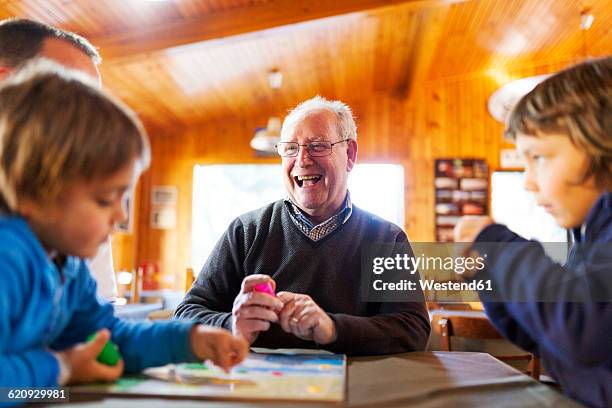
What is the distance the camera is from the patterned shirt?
1503 mm

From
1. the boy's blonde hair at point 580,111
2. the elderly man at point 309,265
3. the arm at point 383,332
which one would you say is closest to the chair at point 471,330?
Answer: the elderly man at point 309,265

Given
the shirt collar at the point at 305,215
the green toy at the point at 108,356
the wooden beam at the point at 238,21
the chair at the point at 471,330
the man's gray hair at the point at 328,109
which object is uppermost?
the wooden beam at the point at 238,21

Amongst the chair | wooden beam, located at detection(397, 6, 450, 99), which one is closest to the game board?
the chair

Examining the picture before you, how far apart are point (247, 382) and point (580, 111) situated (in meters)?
0.61

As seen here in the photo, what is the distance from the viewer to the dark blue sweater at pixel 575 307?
70 centimetres

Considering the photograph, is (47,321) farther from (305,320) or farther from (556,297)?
(556,297)

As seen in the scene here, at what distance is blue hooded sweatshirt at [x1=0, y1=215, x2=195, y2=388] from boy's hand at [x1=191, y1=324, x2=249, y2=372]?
0.02 m

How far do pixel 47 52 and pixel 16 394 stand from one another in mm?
1048

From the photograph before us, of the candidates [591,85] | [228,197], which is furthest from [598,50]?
[591,85]

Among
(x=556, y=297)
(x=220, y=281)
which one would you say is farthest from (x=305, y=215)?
(x=556, y=297)

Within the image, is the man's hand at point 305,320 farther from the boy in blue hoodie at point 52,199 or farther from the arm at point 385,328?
the boy in blue hoodie at point 52,199

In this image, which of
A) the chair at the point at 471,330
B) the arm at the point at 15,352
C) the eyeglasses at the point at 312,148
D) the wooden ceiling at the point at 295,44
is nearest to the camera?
the arm at the point at 15,352

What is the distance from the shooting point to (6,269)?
1.99ft

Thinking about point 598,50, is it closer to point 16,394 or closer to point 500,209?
point 500,209
